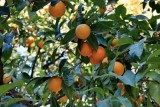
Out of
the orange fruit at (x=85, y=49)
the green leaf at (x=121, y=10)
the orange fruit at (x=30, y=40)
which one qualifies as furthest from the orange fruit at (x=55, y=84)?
the orange fruit at (x=30, y=40)

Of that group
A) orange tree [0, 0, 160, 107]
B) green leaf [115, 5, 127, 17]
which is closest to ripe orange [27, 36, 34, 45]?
orange tree [0, 0, 160, 107]

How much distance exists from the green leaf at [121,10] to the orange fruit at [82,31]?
20 cm

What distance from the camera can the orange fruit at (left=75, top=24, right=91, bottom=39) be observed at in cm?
102

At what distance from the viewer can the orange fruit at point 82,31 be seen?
1017mm

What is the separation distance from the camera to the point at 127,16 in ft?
3.97

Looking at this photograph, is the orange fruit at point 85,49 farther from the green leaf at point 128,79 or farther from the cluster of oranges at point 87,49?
the green leaf at point 128,79

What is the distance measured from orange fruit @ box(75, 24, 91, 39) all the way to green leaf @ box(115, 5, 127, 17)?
0.66ft

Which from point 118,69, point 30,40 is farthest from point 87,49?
point 30,40

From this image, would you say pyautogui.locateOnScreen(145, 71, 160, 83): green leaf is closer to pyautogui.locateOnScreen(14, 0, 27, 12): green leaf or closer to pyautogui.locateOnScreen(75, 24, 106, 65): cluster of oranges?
pyautogui.locateOnScreen(75, 24, 106, 65): cluster of oranges

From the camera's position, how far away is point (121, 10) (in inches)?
47.2

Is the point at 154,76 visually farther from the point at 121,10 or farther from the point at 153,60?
the point at 121,10

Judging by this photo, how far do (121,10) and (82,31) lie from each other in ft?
0.83

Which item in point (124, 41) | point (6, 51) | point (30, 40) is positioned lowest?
point (30, 40)

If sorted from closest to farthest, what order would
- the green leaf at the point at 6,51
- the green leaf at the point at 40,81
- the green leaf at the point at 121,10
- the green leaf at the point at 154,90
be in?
the green leaf at the point at 154,90, the green leaf at the point at 40,81, the green leaf at the point at 121,10, the green leaf at the point at 6,51
